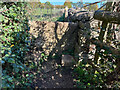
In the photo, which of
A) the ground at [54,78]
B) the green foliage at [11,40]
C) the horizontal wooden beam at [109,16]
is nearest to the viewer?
the horizontal wooden beam at [109,16]

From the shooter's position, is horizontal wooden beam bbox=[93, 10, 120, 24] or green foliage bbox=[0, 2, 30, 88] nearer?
horizontal wooden beam bbox=[93, 10, 120, 24]

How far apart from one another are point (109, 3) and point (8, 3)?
1.88m

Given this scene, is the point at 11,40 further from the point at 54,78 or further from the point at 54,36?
the point at 54,36

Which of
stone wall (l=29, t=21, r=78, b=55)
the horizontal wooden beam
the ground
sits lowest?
the ground

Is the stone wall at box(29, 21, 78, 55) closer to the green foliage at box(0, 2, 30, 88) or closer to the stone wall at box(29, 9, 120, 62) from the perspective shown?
the stone wall at box(29, 9, 120, 62)

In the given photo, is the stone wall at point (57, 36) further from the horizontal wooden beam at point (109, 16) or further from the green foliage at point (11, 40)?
the horizontal wooden beam at point (109, 16)

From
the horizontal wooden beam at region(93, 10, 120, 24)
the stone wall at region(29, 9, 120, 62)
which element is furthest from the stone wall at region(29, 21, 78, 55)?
the horizontal wooden beam at region(93, 10, 120, 24)

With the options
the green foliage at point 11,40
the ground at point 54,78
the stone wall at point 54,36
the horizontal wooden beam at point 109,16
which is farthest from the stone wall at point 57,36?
the horizontal wooden beam at point 109,16

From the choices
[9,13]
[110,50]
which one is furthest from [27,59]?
[110,50]

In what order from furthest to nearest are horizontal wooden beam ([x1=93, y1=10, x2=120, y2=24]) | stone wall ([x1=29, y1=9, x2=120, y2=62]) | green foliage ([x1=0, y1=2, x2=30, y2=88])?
stone wall ([x1=29, y1=9, x2=120, y2=62]) → green foliage ([x1=0, y1=2, x2=30, y2=88]) → horizontal wooden beam ([x1=93, y1=10, x2=120, y2=24])

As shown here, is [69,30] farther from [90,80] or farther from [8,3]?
[8,3]

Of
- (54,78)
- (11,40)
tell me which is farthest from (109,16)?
(54,78)

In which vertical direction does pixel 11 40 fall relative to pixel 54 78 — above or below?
above

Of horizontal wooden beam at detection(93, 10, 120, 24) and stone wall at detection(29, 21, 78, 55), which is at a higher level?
horizontal wooden beam at detection(93, 10, 120, 24)
